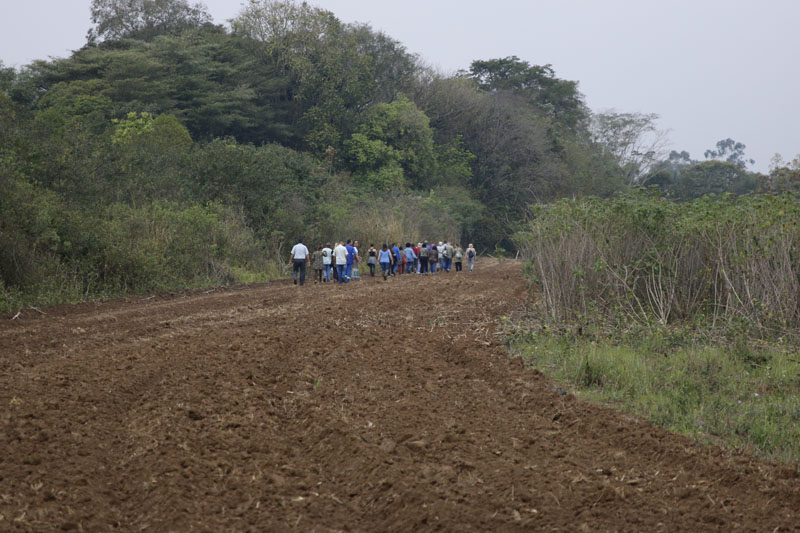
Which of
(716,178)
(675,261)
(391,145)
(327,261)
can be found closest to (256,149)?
(327,261)

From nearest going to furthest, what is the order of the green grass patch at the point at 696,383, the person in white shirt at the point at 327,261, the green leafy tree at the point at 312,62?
the green grass patch at the point at 696,383 → the person in white shirt at the point at 327,261 → the green leafy tree at the point at 312,62

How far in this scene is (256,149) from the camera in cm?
3672

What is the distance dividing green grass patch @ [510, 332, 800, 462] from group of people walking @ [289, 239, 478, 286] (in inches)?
528

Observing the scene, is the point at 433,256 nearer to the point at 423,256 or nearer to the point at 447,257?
the point at 423,256

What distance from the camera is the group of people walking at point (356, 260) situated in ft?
79.7

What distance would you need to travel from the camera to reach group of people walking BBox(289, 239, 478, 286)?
79.7ft

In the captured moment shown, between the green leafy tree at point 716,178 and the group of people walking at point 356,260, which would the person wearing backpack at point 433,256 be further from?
the green leafy tree at point 716,178

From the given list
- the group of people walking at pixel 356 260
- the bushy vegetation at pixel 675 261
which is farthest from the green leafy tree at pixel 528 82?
the bushy vegetation at pixel 675 261

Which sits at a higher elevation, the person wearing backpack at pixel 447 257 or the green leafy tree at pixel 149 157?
the green leafy tree at pixel 149 157

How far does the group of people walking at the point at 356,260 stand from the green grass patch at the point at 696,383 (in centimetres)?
1342

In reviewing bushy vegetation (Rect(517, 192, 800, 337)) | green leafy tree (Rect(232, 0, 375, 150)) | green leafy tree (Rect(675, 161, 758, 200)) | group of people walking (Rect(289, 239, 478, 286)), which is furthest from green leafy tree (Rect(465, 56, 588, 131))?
bushy vegetation (Rect(517, 192, 800, 337))

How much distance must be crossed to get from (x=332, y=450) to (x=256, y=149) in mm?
31646

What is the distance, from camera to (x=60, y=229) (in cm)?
1850

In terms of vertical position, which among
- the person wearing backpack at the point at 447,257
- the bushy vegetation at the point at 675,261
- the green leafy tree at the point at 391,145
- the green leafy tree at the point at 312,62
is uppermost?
the green leafy tree at the point at 312,62
